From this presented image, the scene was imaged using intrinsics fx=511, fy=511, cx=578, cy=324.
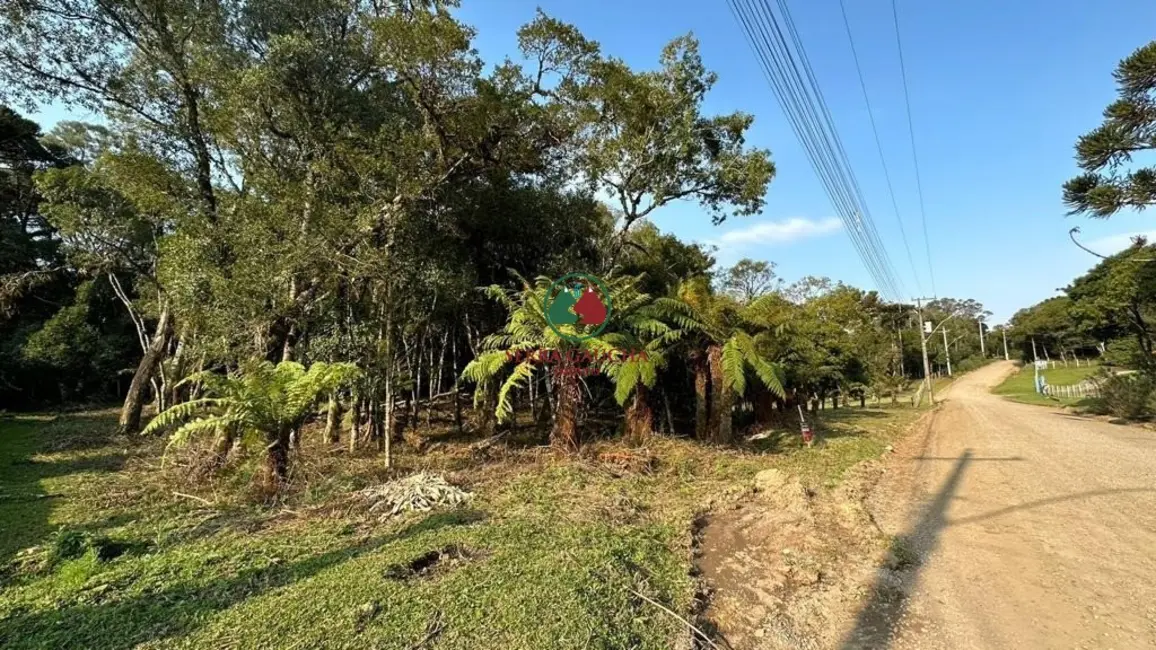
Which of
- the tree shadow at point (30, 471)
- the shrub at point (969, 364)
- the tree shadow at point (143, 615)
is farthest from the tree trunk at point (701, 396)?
the shrub at point (969, 364)

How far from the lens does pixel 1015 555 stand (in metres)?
4.01

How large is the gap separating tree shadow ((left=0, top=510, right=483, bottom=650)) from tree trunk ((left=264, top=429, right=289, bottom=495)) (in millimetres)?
2092

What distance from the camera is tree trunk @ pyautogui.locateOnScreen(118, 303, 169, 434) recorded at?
11.4 meters

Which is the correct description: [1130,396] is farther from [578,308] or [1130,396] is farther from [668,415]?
[578,308]

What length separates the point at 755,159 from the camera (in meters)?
10.9

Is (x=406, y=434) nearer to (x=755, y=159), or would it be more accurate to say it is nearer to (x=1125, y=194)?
(x=755, y=159)

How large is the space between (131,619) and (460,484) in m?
3.12

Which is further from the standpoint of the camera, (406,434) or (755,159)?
(755,159)

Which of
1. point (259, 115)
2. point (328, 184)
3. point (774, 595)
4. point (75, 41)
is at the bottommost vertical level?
point (774, 595)

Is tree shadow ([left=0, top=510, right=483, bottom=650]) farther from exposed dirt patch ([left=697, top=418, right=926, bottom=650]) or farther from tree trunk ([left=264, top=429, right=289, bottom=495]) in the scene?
exposed dirt patch ([left=697, top=418, right=926, bottom=650])

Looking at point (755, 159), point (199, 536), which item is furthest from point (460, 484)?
point (755, 159)

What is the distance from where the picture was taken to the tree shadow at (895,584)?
2.87m

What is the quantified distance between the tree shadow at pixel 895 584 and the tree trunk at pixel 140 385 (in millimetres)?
13804

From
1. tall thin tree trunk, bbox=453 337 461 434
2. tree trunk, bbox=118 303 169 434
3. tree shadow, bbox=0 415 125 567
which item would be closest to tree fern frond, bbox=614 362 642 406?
tall thin tree trunk, bbox=453 337 461 434
